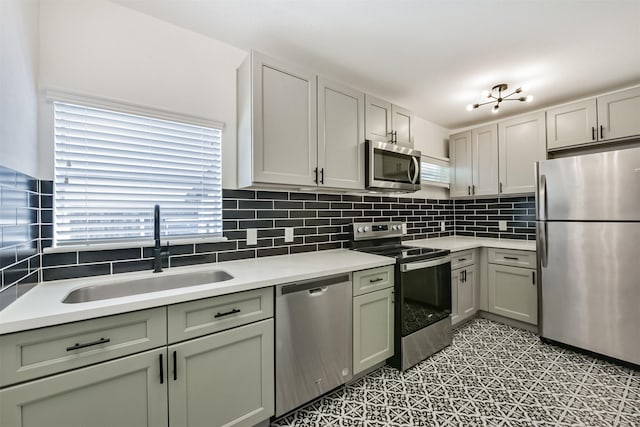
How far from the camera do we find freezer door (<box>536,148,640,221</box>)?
199 cm

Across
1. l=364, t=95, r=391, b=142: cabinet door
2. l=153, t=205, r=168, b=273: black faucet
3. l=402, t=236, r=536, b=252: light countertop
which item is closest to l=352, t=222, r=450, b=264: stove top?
l=402, t=236, r=536, b=252: light countertop

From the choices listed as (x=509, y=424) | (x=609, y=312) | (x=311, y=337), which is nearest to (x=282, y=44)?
(x=311, y=337)

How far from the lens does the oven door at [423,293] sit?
207 cm

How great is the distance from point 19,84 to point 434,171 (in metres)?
3.56

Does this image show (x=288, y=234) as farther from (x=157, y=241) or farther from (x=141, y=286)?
(x=141, y=286)

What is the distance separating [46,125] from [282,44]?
1.47 meters


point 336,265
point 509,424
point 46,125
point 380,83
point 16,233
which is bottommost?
point 509,424

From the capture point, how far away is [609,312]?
2096mm

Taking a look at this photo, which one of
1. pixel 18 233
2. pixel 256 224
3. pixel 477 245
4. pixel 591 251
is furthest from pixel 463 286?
pixel 18 233

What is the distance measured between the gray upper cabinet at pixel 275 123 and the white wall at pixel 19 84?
103 centimetres

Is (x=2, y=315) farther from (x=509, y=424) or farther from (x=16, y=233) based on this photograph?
(x=509, y=424)

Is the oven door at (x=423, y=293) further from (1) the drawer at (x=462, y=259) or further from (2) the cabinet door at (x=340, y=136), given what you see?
(2) the cabinet door at (x=340, y=136)

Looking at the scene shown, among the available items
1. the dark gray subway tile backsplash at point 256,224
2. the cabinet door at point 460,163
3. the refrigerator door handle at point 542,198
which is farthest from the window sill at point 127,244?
the cabinet door at point 460,163

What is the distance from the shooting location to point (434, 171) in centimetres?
344
